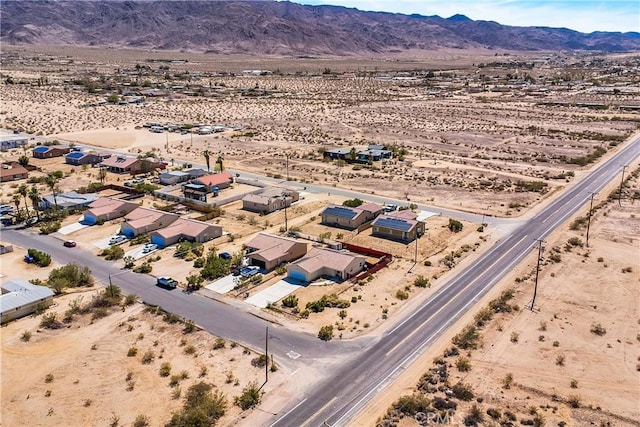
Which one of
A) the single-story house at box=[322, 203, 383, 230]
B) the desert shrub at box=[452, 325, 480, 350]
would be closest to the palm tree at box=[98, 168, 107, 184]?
the single-story house at box=[322, 203, 383, 230]

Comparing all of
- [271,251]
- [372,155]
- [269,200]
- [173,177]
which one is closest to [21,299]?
[271,251]

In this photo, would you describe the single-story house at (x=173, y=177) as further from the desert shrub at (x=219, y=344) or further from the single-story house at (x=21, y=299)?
the desert shrub at (x=219, y=344)

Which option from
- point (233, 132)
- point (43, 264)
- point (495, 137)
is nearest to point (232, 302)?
Result: point (43, 264)

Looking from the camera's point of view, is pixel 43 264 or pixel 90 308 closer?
pixel 90 308

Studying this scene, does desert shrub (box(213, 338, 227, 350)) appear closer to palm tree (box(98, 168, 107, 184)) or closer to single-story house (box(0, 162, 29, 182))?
palm tree (box(98, 168, 107, 184))

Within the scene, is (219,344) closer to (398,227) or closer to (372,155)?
(398,227)

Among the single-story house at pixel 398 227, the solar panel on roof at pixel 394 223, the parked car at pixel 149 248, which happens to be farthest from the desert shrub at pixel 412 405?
the parked car at pixel 149 248

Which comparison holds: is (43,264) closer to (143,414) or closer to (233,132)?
(143,414)
